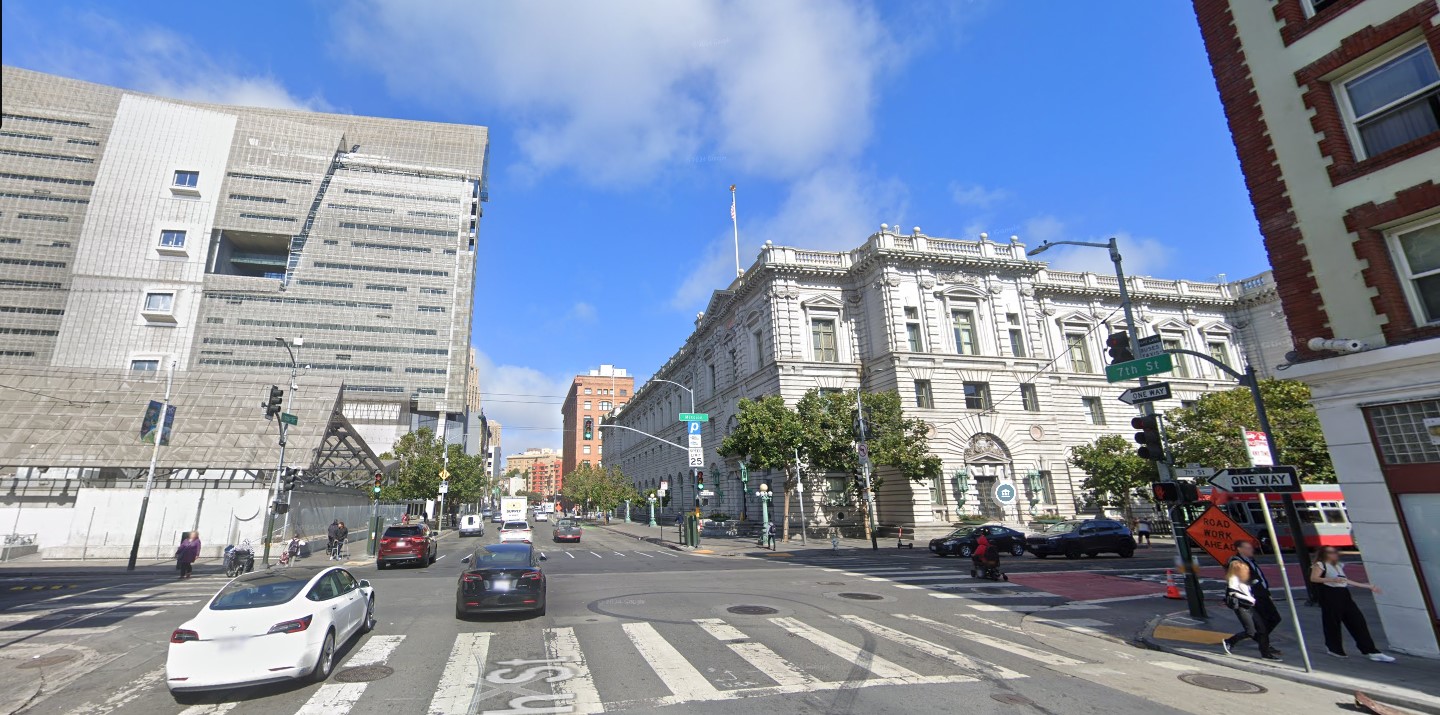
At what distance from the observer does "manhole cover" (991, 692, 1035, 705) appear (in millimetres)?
7965

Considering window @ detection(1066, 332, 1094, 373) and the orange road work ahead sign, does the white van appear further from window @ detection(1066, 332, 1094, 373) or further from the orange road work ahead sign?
the orange road work ahead sign

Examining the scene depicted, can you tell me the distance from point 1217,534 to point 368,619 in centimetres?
1532

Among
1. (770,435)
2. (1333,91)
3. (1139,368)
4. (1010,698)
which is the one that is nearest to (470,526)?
(770,435)

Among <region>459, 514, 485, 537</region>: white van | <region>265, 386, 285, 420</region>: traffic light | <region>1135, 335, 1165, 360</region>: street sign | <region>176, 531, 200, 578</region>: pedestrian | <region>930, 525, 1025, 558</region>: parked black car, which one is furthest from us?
<region>459, 514, 485, 537</region>: white van

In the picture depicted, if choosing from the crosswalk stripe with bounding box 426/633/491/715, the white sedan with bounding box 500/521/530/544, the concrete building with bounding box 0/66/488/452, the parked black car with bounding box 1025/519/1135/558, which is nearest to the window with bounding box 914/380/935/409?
A: the parked black car with bounding box 1025/519/1135/558

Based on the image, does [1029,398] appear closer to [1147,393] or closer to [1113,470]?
[1113,470]

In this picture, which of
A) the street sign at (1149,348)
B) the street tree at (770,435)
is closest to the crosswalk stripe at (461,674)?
the street sign at (1149,348)

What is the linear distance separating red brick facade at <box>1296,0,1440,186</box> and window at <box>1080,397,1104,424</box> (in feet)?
138

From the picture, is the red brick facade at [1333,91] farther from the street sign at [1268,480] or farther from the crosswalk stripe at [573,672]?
the crosswalk stripe at [573,672]

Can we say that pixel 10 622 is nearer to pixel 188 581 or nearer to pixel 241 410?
pixel 188 581

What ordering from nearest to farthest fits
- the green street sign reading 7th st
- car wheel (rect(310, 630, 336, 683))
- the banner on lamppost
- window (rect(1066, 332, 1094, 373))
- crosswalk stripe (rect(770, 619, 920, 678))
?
car wheel (rect(310, 630, 336, 683)) → crosswalk stripe (rect(770, 619, 920, 678)) → the green street sign reading 7th st → the banner on lamppost → window (rect(1066, 332, 1094, 373))

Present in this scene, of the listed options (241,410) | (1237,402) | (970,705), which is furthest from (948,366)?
(241,410)

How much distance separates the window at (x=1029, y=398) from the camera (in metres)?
45.3

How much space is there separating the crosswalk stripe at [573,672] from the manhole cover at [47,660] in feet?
24.5
